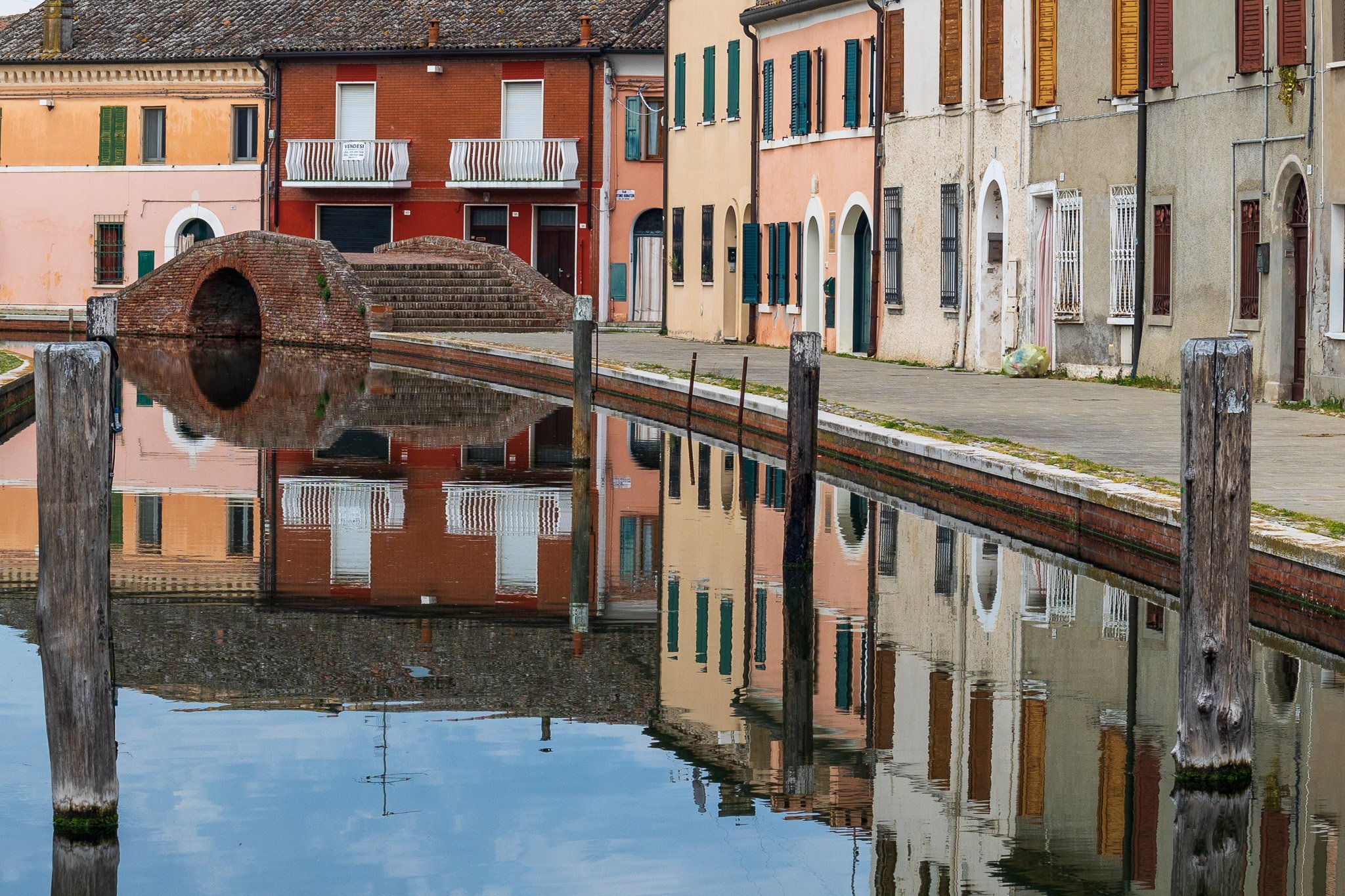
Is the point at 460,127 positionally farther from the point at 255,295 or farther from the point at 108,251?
the point at 108,251

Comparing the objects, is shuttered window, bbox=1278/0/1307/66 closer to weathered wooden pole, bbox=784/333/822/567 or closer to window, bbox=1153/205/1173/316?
window, bbox=1153/205/1173/316

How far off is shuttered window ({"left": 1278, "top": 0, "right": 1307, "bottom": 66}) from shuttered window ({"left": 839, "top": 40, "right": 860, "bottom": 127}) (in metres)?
12.4

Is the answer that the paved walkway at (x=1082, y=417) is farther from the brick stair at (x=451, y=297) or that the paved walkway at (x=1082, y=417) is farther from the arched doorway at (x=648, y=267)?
the arched doorway at (x=648, y=267)

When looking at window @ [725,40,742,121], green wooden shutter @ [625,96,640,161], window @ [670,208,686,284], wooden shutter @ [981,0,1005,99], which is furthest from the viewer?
green wooden shutter @ [625,96,640,161]

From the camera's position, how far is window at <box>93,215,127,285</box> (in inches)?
2152

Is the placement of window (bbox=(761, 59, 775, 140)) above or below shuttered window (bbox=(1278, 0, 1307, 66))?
above

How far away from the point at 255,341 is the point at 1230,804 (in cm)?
3951

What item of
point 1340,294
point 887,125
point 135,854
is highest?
point 887,125

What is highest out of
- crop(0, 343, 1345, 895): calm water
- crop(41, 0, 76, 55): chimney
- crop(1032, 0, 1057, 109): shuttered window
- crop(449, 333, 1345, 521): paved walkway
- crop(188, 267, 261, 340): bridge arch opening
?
crop(41, 0, 76, 55): chimney

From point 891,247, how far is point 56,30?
29.2m

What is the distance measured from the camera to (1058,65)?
27891 mm

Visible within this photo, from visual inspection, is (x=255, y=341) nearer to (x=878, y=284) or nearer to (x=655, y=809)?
(x=878, y=284)

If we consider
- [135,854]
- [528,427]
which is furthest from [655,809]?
[528,427]

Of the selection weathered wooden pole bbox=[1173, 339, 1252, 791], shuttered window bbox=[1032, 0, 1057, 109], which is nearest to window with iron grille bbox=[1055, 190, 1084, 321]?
shuttered window bbox=[1032, 0, 1057, 109]
